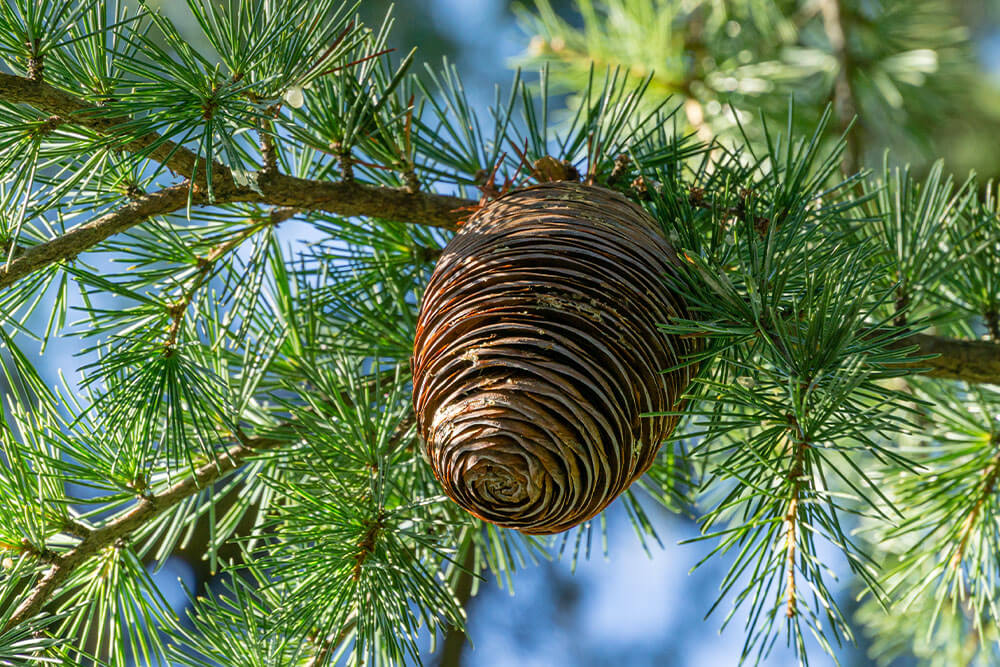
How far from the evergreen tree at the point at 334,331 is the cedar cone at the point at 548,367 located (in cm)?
2

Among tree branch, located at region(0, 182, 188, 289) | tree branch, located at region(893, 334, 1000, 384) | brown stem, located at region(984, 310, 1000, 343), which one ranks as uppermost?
tree branch, located at region(0, 182, 188, 289)

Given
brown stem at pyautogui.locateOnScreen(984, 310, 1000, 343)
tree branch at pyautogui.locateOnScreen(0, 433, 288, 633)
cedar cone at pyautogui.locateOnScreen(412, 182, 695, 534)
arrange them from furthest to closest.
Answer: brown stem at pyautogui.locateOnScreen(984, 310, 1000, 343) → tree branch at pyautogui.locateOnScreen(0, 433, 288, 633) → cedar cone at pyautogui.locateOnScreen(412, 182, 695, 534)

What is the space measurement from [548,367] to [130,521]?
15.2 inches

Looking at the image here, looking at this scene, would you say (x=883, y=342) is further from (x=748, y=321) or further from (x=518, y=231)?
(x=518, y=231)

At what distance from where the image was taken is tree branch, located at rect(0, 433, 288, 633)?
62 centimetres

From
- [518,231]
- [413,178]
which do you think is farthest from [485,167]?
[518,231]

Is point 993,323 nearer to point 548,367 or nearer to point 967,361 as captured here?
point 967,361

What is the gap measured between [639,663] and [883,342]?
3069 mm

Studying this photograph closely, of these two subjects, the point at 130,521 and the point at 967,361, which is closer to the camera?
the point at 130,521

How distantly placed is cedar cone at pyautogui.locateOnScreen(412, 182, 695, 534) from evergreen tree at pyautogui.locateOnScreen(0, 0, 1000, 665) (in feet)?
0.06

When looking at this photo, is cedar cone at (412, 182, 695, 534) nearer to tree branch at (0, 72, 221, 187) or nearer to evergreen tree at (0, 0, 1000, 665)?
evergreen tree at (0, 0, 1000, 665)

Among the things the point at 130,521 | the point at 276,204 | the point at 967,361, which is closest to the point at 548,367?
the point at 276,204

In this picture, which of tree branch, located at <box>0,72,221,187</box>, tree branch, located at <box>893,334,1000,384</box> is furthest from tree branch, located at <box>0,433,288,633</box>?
tree branch, located at <box>893,334,1000,384</box>

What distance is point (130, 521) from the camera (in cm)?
68
